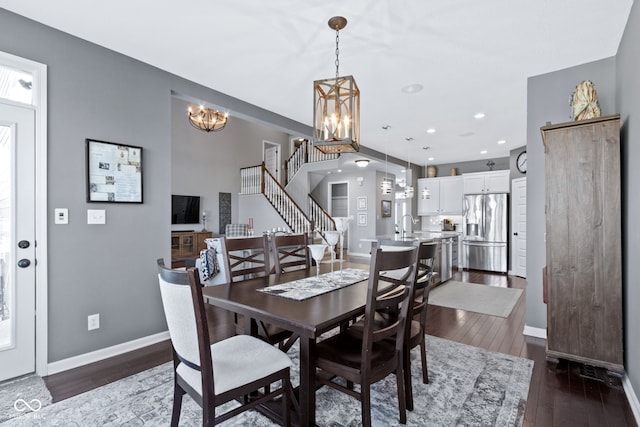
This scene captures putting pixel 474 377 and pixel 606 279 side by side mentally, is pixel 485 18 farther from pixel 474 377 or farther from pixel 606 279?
pixel 474 377

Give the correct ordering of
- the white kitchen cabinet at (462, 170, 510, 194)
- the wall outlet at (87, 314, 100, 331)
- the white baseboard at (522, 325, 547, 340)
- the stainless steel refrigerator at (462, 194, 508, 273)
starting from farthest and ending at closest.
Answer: the white kitchen cabinet at (462, 170, 510, 194) → the stainless steel refrigerator at (462, 194, 508, 273) → the white baseboard at (522, 325, 547, 340) → the wall outlet at (87, 314, 100, 331)

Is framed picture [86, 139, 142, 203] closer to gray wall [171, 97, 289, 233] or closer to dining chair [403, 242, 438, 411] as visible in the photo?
dining chair [403, 242, 438, 411]

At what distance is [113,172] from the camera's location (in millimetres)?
2787

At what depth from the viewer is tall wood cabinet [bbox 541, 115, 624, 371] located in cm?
238

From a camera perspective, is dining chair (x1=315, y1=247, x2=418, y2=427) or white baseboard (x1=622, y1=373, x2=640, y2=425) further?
white baseboard (x1=622, y1=373, x2=640, y2=425)

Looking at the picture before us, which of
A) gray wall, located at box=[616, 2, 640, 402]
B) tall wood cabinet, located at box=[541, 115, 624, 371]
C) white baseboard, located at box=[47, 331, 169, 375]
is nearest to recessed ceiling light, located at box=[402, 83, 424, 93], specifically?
tall wood cabinet, located at box=[541, 115, 624, 371]

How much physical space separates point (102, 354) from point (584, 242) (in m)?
4.04

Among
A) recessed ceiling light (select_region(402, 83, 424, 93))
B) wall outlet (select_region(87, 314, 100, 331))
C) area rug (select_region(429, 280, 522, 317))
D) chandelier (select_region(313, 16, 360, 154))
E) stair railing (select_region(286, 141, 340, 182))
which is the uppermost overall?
stair railing (select_region(286, 141, 340, 182))

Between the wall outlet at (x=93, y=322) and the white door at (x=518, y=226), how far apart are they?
7.01 metres

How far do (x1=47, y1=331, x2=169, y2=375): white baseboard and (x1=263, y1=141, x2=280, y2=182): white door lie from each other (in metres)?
7.59

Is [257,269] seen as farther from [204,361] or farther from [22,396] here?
[22,396]

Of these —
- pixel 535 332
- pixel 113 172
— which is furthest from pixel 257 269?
pixel 535 332

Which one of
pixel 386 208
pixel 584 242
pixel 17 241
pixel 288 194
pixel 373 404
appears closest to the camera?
pixel 373 404

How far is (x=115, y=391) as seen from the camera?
217cm
